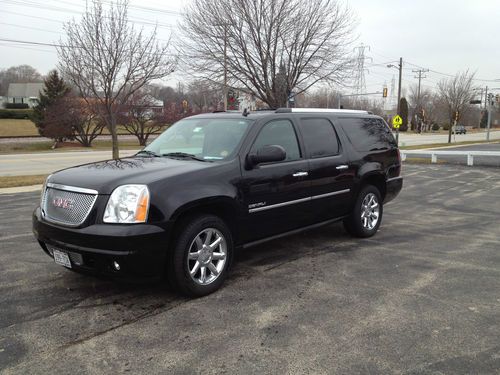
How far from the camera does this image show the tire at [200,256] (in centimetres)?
399

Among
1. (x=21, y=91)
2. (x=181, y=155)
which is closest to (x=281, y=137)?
(x=181, y=155)

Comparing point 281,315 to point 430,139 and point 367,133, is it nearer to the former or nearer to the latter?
point 367,133

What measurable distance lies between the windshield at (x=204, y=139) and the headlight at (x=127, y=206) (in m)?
1.09

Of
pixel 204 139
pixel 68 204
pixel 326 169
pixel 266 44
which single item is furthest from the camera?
pixel 266 44

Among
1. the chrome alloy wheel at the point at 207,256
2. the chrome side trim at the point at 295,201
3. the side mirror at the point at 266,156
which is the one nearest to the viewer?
the chrome alloy wheel at the point at 207,256

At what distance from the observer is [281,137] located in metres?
5.15

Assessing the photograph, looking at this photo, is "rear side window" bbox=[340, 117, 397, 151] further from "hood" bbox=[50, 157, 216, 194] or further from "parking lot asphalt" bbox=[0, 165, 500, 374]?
"hood" bbox=[50, 157, 216, 194]

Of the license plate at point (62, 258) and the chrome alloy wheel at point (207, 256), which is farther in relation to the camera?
the chrome alloy wheel at point (207, 256)

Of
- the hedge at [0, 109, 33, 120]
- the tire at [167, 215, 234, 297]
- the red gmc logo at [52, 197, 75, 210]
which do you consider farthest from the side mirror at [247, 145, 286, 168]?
the hedge at [0, 109, 33, 120]

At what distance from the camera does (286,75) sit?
2067cm

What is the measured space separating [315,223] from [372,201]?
1.40m

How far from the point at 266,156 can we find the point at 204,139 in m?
0.86

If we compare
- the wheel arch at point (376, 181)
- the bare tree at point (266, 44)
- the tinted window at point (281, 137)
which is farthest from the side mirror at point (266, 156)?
the bare tree at point (266, 44)

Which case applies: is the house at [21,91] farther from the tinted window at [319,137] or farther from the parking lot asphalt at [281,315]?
the tinted window at [319,137]
